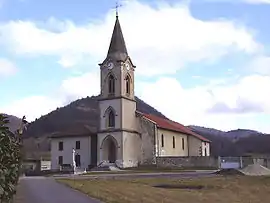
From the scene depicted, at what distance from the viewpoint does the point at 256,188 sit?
35.0 metres

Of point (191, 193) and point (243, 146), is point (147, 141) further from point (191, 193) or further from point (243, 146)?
point (243, 146)

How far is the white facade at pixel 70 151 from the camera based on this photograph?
82.8 meters

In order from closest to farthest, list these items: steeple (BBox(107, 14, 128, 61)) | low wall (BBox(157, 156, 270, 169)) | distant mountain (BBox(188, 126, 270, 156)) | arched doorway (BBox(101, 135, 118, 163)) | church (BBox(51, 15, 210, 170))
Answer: low wall (BBox(157, 156, 270, 169))
church (BBox(51, 15, 210, 170))
arched doorway (BBox(101, 135, 118, 163))
steeple (BBox(107, 14, 128, 61))
distant mountain (BBox(188, 126, 270, 156))

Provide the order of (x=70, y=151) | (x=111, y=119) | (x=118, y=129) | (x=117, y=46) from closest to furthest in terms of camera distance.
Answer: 1. (x=118, y=129)
2. (x=111, y=119)
3. (x=117, y=46)
4. (x=70, y=151)

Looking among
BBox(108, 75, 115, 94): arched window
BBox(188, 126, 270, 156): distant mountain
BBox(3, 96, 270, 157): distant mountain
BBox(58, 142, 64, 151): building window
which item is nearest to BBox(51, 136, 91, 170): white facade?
BBox(58, 142, 64, 151): building window

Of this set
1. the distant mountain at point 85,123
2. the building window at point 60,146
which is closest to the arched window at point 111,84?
the building window at point 60,146

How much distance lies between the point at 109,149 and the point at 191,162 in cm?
1289

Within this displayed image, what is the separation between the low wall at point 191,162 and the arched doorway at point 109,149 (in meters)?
7.29

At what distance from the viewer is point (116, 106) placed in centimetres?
7862

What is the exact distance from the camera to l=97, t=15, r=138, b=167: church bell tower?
78062 millimetres

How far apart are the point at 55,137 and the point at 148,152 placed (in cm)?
1727

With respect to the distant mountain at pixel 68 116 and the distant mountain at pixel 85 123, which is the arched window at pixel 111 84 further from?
the distant mountain at pixel 68 116

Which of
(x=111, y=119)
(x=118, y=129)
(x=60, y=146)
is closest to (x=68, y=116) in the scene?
(x=60, y=146)

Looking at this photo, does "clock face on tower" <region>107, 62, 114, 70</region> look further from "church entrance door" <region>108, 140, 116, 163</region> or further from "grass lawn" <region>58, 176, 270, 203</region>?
"grass lawn" <region>58, 176, 270, 203</region>
